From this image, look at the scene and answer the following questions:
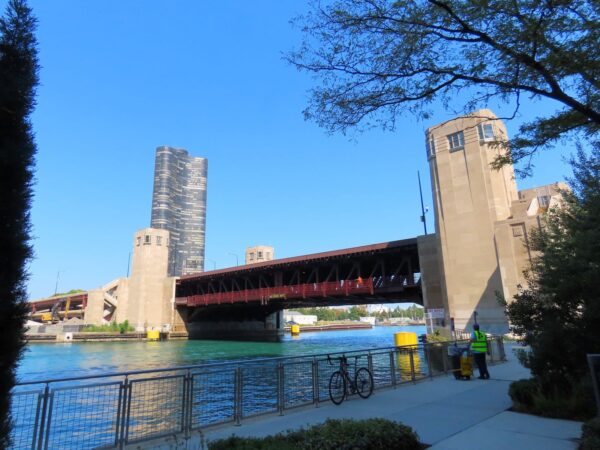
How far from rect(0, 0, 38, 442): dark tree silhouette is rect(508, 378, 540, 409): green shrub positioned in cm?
958

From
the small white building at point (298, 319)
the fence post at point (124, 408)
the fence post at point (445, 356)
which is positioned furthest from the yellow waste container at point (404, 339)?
the small white building at point (298, 319)

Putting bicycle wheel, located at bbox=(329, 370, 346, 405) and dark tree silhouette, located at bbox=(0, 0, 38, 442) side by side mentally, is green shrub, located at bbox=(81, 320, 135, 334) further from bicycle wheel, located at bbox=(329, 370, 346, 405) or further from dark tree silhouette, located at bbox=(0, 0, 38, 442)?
dark tree silhouette, located at bbox=(0, 0, 38, 442)

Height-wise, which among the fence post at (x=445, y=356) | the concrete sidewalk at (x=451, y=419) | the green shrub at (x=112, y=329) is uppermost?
the green shrub at (x=112, y=329)

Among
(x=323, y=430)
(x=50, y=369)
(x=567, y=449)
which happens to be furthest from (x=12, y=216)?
(x=50, y=369)

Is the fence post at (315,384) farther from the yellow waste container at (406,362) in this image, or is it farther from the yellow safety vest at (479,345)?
the yellow safety vest at (479,345)

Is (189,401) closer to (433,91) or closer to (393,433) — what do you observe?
(393,433)

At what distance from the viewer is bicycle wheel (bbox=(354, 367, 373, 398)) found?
1133 cm

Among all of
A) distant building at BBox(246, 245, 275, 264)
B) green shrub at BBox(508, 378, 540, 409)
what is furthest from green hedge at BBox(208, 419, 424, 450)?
distant building at BBox(246, 245, 275, 264)

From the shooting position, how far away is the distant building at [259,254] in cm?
12525

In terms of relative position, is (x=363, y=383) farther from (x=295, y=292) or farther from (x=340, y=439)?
(x=295, y=292)

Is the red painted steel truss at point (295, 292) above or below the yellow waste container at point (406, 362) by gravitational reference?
above

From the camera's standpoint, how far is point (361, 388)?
37.4 ft

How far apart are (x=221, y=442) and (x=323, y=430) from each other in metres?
1.48

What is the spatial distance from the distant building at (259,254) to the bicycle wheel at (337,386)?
114m
